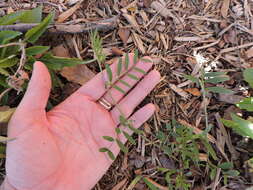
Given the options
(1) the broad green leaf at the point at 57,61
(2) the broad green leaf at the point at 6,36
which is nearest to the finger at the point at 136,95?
(1) the broad green leaf at the point at 57,61

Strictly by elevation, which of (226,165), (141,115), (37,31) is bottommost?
(226,165)

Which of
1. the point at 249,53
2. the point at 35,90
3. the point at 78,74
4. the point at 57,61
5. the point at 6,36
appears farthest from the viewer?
the point at 249,53

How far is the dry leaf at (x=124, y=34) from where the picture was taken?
88.8 inches

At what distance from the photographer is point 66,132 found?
6.55ft

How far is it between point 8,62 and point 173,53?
1117mm

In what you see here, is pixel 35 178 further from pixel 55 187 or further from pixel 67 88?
pixel 67 88

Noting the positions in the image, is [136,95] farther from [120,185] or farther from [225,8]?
[225,8]

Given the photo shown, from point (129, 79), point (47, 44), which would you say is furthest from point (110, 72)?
point (47, 44)

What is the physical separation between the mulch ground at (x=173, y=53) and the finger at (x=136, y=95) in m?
0.12

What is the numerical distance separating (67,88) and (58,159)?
536 millimetres

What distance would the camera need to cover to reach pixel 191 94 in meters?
2.24

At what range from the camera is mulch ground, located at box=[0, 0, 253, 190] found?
2176 mm

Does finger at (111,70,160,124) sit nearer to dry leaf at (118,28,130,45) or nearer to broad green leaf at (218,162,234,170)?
dry leaf at (118,28,130,45)

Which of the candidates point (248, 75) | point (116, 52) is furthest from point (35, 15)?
point (248, 75)
